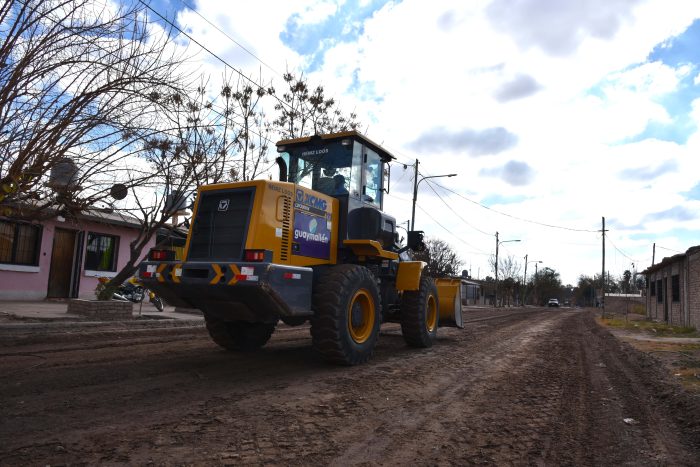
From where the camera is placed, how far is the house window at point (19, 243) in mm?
14617

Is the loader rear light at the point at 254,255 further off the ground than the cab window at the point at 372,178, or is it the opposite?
the cab window at the point at 372,178

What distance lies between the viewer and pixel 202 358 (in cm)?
728

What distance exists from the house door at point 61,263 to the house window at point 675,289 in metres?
24.9

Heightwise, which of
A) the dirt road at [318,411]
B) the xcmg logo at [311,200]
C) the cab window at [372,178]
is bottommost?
the dirt road at [318,411]

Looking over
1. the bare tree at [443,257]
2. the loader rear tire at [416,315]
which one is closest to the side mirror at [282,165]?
the loader rear tire at [416,315]

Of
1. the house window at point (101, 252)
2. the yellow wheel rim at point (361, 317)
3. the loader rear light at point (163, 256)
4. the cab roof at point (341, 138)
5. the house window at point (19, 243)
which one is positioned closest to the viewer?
A: the loader rear light at point (163, 256)

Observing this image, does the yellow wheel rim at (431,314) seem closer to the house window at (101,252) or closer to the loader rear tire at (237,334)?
the loader rear tire at (237,334)

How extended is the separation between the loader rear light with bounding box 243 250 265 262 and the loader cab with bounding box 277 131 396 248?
2108 millimetres

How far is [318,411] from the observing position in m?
4.70

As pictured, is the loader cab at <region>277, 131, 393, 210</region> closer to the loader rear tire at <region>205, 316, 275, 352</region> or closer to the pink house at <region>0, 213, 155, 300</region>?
the loader rear tire at <region>205, 316, 275, 352</region>

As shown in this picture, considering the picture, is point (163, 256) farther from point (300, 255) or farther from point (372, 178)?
point (372, 178)

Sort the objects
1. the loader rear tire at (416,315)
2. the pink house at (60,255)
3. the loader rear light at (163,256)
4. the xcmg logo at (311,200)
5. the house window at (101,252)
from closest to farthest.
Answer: the loader rear light at (163,256), the xcmg logo at (311,200), the loader rear tire at (416,315), the pink house at (60,255), the house window at (101,252)

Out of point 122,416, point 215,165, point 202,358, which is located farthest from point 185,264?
point 215,165

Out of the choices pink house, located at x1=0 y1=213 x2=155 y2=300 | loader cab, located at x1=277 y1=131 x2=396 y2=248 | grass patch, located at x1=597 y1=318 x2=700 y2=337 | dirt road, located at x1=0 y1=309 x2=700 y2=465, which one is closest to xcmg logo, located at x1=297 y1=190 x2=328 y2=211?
loader cab, located at x1=277 y1=131 x2=396 y2=248
